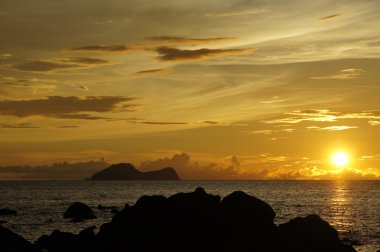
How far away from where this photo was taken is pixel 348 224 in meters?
99.4

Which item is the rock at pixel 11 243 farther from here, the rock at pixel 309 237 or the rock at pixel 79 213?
the rock at pixel 79 213

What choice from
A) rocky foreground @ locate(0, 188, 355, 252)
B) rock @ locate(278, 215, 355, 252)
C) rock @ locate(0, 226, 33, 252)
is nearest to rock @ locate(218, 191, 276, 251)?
rocky foreground @ locate(0, 188, 355, 252)

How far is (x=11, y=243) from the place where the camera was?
51844 mm

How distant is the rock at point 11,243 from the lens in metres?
50.5

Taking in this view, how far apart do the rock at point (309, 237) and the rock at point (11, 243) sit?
22631mm

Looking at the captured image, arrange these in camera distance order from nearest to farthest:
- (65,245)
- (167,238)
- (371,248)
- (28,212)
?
1. (167,238)
2. (65,245)
3. (371,248)
4. (28,212)

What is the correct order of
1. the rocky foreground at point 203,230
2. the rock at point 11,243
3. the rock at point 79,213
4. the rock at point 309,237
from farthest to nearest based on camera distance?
1. the rock at point 79,213
2. the rock at point 309,237
3. the rock at point 11,243
4. the rocky foreground at point 203,230

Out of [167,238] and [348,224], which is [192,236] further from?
[348,224]

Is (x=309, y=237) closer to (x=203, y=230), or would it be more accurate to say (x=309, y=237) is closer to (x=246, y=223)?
(x=246, y=223)

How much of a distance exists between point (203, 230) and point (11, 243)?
17133 mm

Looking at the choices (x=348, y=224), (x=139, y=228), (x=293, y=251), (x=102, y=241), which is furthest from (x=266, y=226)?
(x=348, y=224)

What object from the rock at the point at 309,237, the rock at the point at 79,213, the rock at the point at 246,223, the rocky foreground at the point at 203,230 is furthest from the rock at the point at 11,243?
the rock at the point at 79,213

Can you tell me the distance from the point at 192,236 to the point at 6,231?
1748 centimetres

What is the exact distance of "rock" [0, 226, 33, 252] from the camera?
1987 inches
